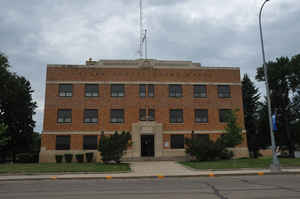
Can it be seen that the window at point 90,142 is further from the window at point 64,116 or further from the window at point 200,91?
the window at point 200,91

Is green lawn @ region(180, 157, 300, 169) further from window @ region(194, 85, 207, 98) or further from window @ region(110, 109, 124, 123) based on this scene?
window @ region(194, 85, 207, 98)

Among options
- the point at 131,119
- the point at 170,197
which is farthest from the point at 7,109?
the point at 170,197

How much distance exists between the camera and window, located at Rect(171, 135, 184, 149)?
3388 cm

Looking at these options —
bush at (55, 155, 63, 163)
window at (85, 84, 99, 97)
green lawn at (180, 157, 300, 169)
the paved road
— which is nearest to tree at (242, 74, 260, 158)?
green lawn at (180, 157, 300, 169)

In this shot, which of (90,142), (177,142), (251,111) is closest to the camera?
(90,142)

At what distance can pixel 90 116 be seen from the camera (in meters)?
33.8

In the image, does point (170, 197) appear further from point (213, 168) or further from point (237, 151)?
point (237, 151)

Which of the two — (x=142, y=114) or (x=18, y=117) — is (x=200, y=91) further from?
(x=18, y=117)

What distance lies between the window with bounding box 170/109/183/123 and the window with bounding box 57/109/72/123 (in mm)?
13143

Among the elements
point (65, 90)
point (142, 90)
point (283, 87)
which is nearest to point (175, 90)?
point (142, 90)

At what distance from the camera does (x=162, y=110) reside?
113 ft

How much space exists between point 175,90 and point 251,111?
18.3 meters

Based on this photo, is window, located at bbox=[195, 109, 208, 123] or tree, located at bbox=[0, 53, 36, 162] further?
tree, located at bbox=[0, 53, 36, 162]

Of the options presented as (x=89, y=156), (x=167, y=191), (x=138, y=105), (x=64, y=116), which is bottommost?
(x=89, y=156)
